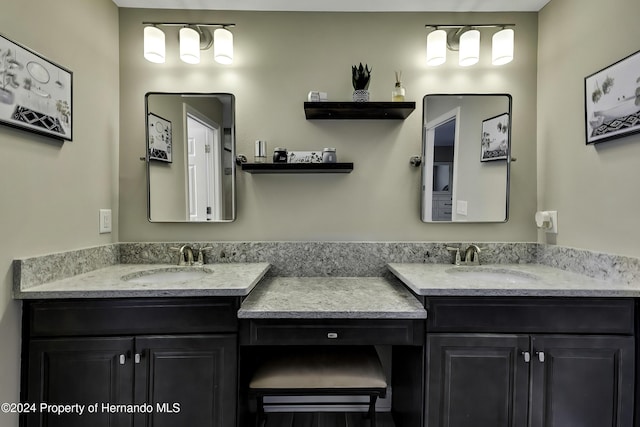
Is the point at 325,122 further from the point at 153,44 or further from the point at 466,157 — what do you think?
the point at 153,44

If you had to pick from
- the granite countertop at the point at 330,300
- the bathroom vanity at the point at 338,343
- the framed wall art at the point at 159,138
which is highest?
the framed wall art at the point at 159,138

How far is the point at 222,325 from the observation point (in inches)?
48.1

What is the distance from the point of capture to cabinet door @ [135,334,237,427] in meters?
1.19

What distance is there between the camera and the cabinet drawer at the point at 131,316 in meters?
1.18

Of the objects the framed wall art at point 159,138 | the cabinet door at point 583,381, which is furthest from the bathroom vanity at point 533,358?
the framed wall art at point 159,138

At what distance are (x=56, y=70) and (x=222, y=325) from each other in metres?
1.31

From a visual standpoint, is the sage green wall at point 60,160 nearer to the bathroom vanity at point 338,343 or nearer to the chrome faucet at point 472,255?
the bathroom vanity at point 338,343

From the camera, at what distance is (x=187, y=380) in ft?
3.93

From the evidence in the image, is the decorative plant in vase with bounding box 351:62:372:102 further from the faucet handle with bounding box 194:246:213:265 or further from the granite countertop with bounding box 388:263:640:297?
the faucet handle with bounding box 194:246:213:265

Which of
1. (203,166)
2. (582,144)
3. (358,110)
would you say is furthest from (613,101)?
(203,166)

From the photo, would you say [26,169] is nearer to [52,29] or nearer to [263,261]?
[52,29]

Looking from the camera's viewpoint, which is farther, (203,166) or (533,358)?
(203,166)

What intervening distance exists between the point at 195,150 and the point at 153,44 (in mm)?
610

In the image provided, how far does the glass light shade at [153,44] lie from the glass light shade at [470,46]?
1.70 meters
